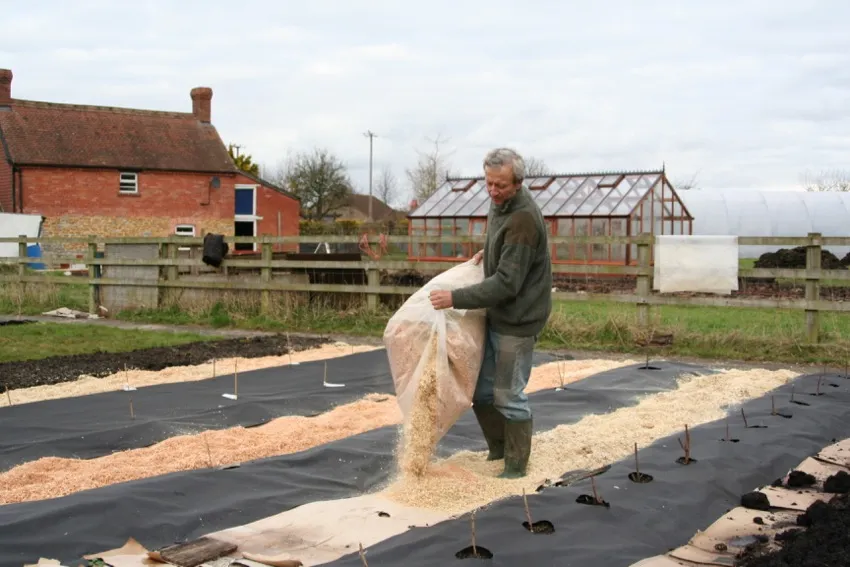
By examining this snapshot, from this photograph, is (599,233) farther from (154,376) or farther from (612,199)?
(154,376)

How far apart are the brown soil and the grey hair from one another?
4641mm

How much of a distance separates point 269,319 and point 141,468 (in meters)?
7.46

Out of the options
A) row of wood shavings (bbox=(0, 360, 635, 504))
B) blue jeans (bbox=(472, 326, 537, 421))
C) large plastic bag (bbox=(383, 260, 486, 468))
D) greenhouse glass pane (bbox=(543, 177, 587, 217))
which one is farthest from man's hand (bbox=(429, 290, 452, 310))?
greenhouse glass pane (bbox=(543, 177, 587, 217))

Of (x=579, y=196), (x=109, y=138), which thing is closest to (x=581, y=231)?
(x=579, y=196)

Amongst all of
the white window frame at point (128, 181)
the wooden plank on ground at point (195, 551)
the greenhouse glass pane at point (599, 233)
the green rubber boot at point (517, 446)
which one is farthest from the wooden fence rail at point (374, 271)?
the white window frame at point (128, 181)

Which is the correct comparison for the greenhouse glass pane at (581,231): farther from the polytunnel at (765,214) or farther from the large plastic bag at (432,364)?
the large plastic bag at (432,364)

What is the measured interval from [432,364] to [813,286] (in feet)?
21.3

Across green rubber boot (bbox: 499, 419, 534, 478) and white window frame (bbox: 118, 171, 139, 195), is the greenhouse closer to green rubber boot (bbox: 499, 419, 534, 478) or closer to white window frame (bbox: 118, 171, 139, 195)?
white window frame (bbox: 118, 171, 139, 195)

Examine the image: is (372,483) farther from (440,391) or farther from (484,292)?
(484,292)

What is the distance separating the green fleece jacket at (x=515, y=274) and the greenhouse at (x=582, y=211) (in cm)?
1651

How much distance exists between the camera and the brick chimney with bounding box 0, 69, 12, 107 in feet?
96.7

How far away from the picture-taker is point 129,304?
13.2 meters

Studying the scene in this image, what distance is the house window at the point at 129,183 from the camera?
103ft

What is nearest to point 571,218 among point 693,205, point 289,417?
point 693,205
